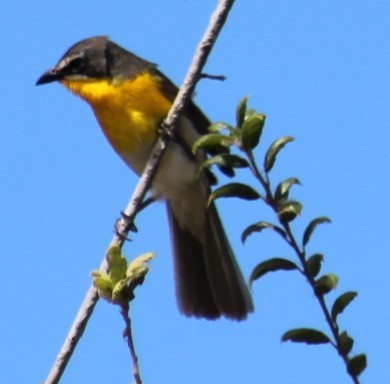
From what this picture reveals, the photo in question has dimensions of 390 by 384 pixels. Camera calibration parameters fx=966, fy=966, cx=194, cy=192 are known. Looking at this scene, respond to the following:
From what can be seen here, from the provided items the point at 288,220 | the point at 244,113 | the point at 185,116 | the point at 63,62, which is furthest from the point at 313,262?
the point at 63,62

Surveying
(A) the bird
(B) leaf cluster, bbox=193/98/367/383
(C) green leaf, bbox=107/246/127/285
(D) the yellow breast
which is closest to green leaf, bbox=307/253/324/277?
(B) leaf cluster, bbox=193/98/367/383

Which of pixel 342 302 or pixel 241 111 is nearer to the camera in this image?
pixel 342 302

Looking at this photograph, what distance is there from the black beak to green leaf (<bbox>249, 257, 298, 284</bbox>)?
4.79 meters

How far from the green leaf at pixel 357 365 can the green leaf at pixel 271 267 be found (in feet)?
0.66

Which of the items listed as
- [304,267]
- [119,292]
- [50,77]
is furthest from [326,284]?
[50,77]

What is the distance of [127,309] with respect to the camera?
2.05 m

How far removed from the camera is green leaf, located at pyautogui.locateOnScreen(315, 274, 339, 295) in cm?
171

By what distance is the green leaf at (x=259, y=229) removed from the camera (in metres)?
1.78

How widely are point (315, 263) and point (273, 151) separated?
27 centimetres

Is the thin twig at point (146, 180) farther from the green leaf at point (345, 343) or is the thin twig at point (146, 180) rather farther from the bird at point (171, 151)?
the bird at point (171, 151)

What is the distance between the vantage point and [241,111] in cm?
209

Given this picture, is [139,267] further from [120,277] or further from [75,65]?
[75,65]

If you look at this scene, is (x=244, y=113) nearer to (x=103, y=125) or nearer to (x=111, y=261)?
(x=111, y=261)

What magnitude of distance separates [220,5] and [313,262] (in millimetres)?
1184
